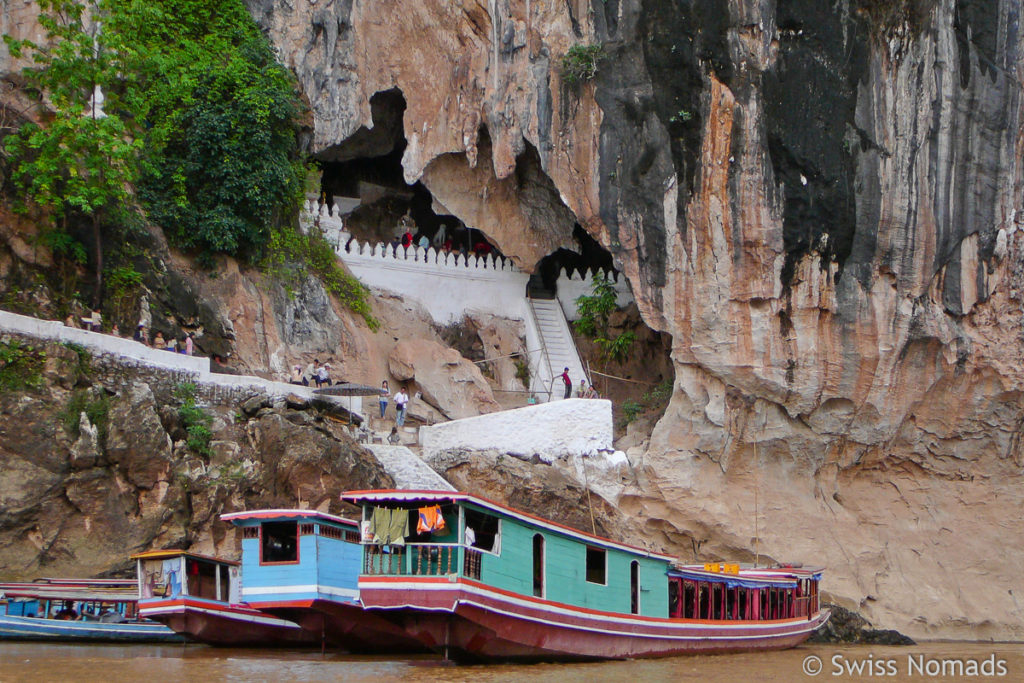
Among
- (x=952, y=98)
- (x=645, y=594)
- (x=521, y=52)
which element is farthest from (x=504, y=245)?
(x=645, y=594)

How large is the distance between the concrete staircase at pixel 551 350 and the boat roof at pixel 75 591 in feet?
39.1

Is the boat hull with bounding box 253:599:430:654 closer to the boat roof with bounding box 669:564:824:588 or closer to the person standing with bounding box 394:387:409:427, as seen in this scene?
the boat roof with bounding box 669:564:824:588

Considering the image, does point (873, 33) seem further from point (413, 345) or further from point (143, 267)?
point (143, 267)

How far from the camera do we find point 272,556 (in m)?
17.6

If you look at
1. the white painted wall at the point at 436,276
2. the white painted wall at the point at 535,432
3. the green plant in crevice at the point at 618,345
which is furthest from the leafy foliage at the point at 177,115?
the green plant in crevice at the point at 618,345

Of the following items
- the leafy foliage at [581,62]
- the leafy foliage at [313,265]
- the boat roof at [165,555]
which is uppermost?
the leafy foliage at [581,62]

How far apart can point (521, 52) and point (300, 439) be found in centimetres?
953

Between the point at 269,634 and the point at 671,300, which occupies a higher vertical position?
the point at 671,300

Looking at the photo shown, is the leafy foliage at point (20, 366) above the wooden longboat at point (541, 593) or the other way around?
above

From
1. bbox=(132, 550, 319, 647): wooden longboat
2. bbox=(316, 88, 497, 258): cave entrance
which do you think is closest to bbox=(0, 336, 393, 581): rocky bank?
bbox=(132, 550, 319, 647): wooden longboat

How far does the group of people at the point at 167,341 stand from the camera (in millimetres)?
23000

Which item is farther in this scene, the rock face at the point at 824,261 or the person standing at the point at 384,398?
the person standing at the point at 384,398

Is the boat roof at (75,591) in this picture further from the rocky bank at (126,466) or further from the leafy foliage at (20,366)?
the leafy foliage at (20,366)

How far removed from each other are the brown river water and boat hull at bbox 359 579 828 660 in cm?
30
